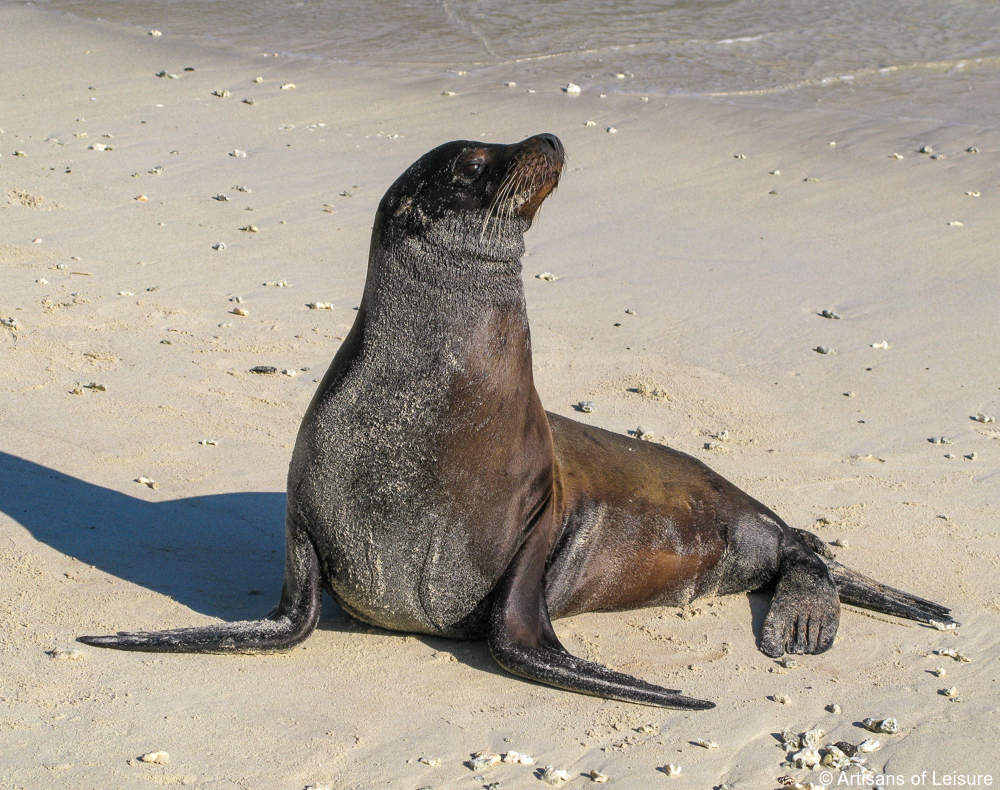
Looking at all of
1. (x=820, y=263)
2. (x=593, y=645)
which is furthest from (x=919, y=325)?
(x=593, y=645)

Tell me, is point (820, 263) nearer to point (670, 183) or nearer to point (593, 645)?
point (670, 183)

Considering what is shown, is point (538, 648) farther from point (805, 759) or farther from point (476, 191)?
point (476, 191)

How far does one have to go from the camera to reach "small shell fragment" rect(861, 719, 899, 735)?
3678 millimetres

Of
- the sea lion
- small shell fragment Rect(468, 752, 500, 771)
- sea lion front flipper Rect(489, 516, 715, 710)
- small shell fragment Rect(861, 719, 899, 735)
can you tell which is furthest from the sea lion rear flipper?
small shell fragment Rect(861, 719, 899, 735)

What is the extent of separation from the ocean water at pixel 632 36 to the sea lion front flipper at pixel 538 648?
10197 mm

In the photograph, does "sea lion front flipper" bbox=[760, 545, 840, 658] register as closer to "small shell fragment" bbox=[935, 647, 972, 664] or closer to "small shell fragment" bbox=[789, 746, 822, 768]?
"small shell fragment" bbox=[935, 647, 972, 664]

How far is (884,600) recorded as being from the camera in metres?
4.59

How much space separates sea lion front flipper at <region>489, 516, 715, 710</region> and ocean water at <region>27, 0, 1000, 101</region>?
10.2 meters

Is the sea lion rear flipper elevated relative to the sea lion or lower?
lower

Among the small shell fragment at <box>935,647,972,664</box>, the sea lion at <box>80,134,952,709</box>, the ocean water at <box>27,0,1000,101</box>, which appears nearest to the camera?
the sea lion at <box>80,134,952,709</box>

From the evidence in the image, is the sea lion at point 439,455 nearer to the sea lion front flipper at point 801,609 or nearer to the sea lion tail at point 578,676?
the sea lion tail at point 578,676

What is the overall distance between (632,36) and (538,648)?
14.1 m

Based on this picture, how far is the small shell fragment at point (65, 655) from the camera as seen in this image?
11.9 ft

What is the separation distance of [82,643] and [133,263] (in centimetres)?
441
